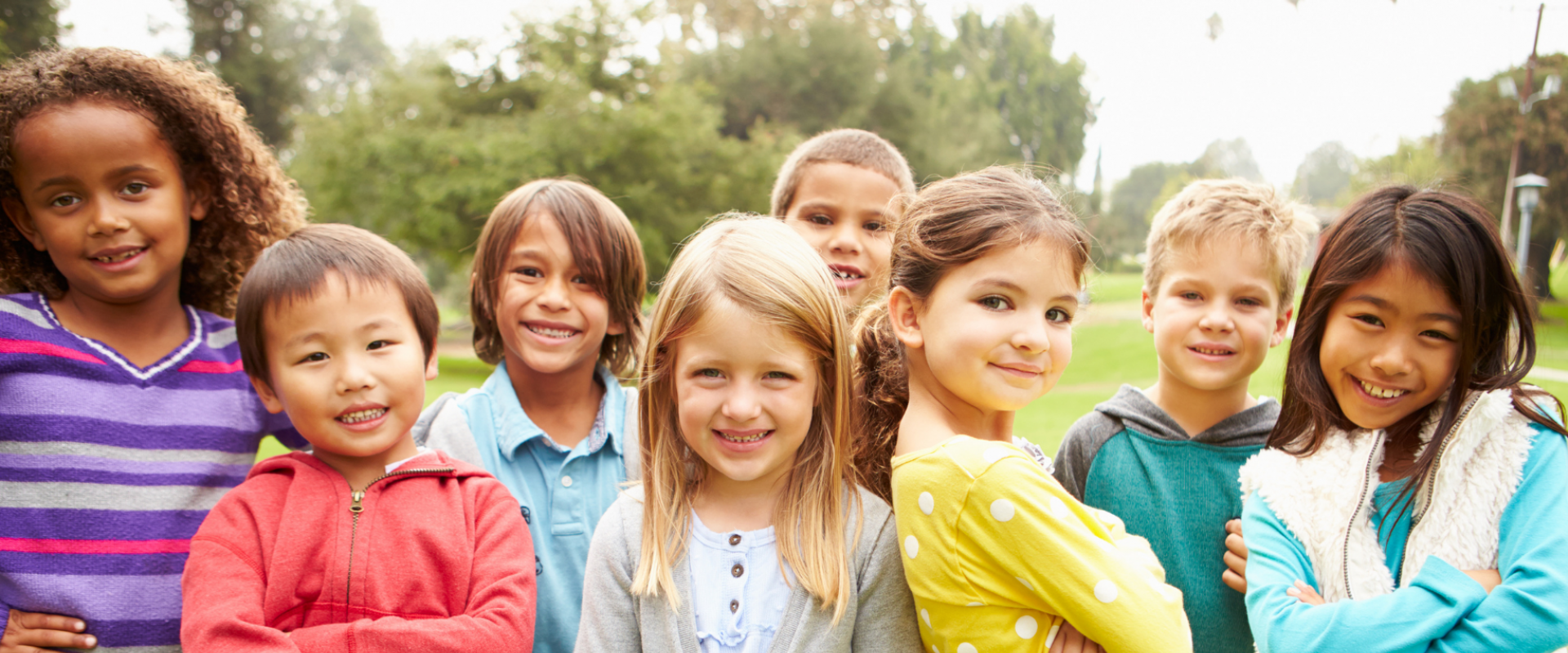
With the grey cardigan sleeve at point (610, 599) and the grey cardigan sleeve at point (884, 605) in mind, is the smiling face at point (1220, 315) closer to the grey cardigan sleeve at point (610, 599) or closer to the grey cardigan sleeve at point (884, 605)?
the grey cardigan sleeve at point (884, 605)

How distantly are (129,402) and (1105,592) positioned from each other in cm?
252

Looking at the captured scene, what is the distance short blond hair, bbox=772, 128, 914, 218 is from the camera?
A: 3.25 metres

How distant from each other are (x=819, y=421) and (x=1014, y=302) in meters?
0.54

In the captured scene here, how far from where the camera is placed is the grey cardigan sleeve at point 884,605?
1.97m

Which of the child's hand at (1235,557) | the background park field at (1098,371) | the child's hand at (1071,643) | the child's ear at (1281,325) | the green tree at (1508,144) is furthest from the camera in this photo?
the green tree at (1508,144)

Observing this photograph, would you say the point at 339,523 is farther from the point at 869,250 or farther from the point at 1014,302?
the point at 869,250

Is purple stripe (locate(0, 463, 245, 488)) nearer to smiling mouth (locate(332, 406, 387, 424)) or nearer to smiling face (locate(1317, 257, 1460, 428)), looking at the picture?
smiling mouth (locate(332, 406, 387, 424))

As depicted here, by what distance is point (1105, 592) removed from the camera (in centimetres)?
169

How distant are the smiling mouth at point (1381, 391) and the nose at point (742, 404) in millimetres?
1517

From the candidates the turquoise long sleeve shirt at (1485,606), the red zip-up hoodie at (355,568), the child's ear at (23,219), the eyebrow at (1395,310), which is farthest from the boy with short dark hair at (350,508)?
the eyebrow at (1395,310)

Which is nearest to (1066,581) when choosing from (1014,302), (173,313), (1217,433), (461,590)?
(1014,302)

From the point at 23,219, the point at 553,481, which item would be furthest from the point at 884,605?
the point at 23,219

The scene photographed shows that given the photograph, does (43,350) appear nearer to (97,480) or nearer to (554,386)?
(97,480)

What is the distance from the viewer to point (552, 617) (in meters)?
2.47
